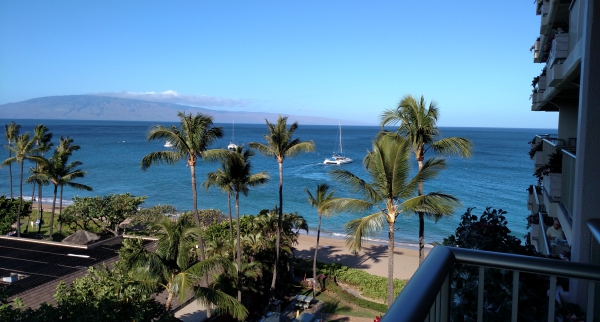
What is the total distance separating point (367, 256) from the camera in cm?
2695

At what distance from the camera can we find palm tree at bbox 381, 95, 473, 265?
1415cm

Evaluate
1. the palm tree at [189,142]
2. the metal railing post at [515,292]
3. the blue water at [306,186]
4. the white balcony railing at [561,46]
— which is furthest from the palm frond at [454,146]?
the blue water at [306,186]

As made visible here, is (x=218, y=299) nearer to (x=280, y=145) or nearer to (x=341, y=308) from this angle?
(x=341, y=308)

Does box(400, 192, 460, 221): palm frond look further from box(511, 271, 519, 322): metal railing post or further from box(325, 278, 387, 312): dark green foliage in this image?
box(511, 271, 519, 322): metal railing post

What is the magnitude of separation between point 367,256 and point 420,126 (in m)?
14.6

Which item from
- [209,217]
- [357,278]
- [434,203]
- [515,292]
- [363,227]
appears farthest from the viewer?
[209,217]

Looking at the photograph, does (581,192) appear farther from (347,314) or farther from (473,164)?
(473,164)

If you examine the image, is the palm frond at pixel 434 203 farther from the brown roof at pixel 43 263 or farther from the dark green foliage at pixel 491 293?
the brown roof at pixel 43 263

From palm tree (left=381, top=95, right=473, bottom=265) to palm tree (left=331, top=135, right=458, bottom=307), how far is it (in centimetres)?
263

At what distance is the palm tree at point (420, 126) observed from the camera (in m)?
14.1

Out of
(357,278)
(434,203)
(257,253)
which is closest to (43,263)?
(257,253)

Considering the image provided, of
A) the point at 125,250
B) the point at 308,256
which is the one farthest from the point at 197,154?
the point at 308,256

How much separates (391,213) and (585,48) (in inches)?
342

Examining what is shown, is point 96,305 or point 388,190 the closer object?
point 96,305
